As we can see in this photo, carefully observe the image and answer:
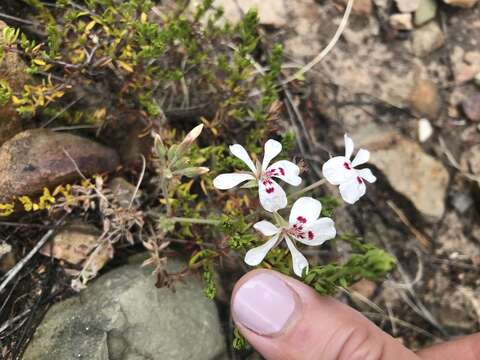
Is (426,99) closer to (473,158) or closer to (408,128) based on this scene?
(408,128)

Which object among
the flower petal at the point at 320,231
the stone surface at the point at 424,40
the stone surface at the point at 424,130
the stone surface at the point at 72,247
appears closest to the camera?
the flower petal at the point at 320,231

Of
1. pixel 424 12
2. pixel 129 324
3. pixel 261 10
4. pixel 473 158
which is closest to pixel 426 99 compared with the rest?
pixel 473 158

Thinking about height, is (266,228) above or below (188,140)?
below

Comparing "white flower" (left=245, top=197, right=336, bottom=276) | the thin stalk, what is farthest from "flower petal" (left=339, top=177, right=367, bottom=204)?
the thin stalk

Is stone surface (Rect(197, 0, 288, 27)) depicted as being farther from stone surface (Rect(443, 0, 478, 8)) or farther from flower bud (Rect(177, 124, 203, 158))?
flower bud (Rect(177, 124, 203, 158))

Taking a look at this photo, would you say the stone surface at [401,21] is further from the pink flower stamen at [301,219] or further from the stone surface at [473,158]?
the pink flower stamen at [301,219]

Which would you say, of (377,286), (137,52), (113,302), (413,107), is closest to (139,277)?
(113,302)

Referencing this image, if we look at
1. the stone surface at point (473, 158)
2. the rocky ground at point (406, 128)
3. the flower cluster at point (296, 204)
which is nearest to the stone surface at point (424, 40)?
the rocky ground at point (406, 128)
